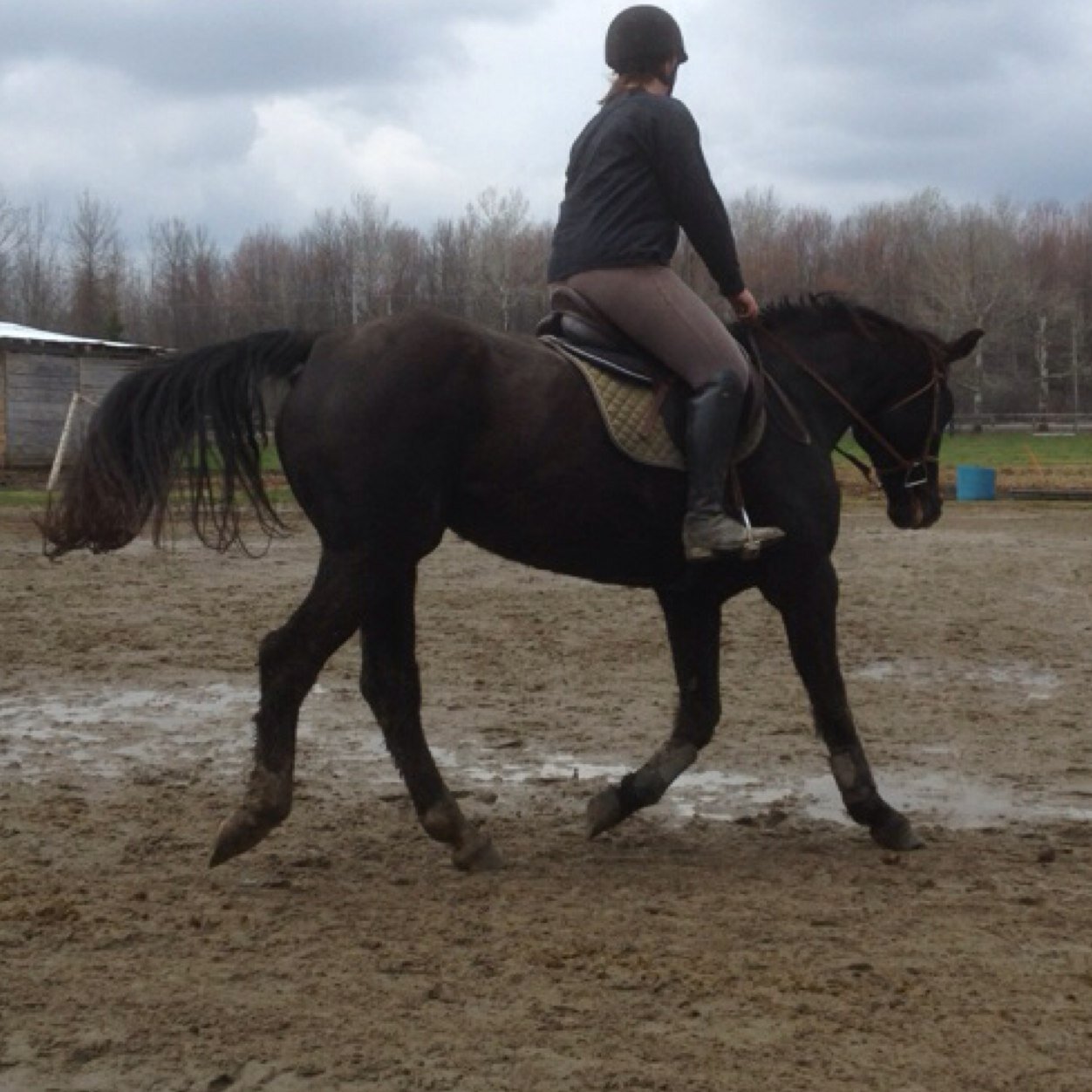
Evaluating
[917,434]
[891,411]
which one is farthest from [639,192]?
[917,434]

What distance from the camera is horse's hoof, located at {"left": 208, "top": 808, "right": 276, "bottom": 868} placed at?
5.54 meters

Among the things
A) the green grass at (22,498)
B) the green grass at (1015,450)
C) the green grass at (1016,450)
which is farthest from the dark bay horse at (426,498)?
the green grass at (1016,450)

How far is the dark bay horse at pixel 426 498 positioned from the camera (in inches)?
219

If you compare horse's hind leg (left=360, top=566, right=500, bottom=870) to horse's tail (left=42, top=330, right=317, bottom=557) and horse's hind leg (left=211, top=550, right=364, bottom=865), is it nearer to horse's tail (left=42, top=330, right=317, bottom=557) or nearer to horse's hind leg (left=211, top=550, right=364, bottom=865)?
horse's hind leg (left=211, top=550, right=364, bottom=865)

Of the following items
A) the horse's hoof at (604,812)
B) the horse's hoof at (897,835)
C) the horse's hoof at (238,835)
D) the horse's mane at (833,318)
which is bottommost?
→ the horse's hoof at (897,835)

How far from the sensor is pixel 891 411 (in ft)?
22.7

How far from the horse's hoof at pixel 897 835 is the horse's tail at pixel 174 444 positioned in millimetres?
2441

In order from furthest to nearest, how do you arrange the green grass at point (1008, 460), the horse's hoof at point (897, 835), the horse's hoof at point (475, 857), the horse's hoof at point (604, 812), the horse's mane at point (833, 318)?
1. the green grass at point (1008, 460)
2. the horse's mane at point (833, 318)
3. the horse's hoof at point (604, 812)
4. the horse's hoof at point (897, 835)
5. the horse's hoof at point (475, 857)

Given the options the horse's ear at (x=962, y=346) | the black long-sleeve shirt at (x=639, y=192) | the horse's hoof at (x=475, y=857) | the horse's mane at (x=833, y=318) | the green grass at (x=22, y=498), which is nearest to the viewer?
the horse's hoof at (x=475, y=857)

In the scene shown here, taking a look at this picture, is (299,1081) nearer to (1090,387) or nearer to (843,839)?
(843,839)

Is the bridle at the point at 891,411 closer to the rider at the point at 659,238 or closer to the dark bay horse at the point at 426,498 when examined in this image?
the dark bay horse at the point at 426,498

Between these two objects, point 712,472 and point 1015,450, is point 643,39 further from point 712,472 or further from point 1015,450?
point 1015,450

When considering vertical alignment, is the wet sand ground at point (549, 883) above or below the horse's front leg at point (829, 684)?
below

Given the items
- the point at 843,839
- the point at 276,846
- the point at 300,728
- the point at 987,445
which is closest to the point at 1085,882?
the point at 843,839
